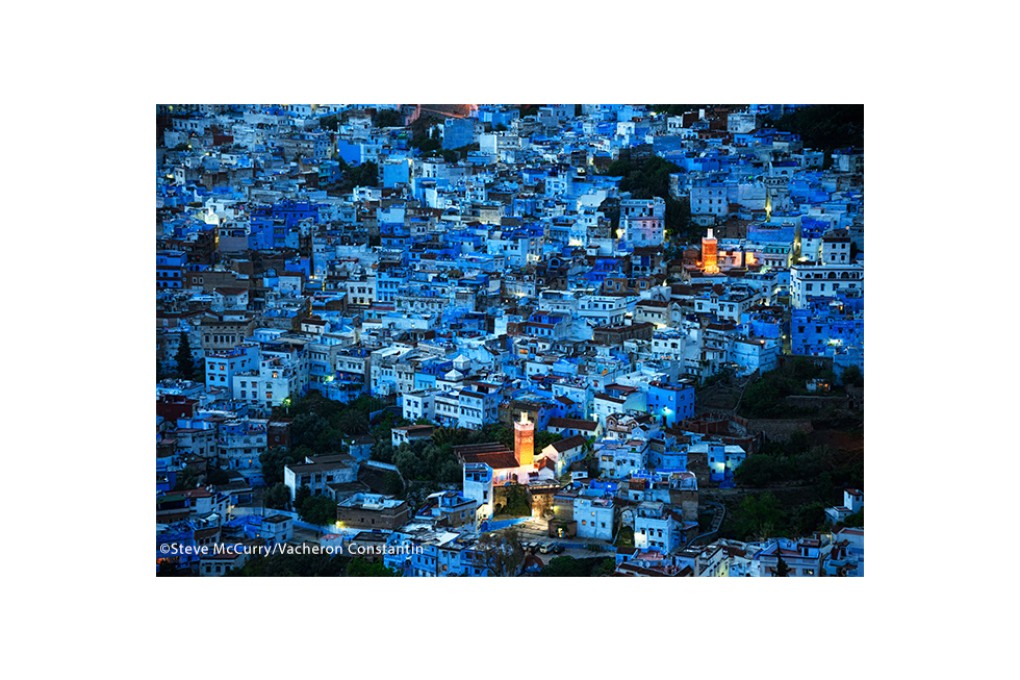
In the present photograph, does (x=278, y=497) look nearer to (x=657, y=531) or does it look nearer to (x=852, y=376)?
(x=657, y=531)

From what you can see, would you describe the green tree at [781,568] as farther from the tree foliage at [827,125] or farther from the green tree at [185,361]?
the green tree at [185,361]

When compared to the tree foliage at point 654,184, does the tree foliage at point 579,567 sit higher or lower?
lower

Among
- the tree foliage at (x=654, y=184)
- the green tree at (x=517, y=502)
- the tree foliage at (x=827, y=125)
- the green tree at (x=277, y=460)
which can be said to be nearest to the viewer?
the green tree at (x=517, y=502)

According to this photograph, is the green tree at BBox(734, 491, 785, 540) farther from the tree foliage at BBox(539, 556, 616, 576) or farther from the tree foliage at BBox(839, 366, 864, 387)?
the tree foliage at BBox(839, 366, 864, 387)

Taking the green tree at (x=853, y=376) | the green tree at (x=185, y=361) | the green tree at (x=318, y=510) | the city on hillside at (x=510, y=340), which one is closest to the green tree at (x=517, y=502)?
the city on hillside at (x=510, y=340)

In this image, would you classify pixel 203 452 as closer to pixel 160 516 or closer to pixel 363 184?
pixel 160 516

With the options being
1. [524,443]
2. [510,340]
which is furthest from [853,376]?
[510,340]
